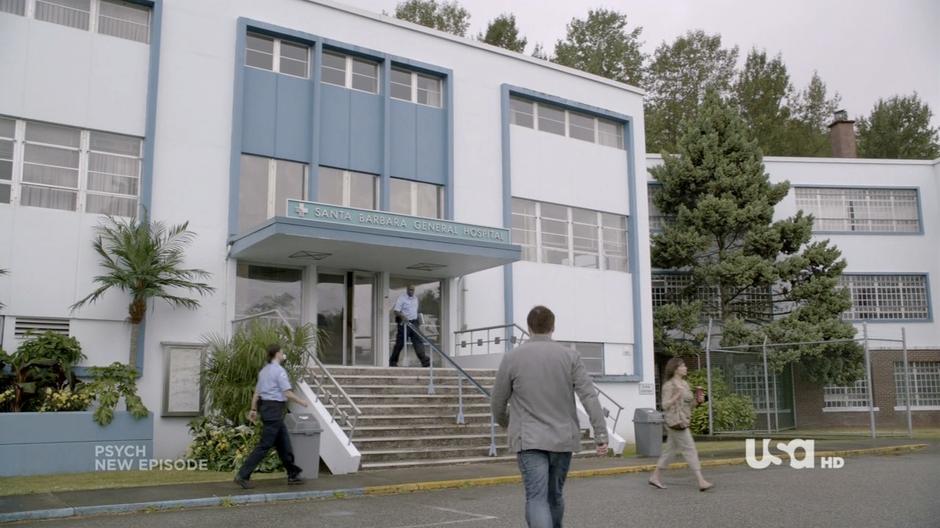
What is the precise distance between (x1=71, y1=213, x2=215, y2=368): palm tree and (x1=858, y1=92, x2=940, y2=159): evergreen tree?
35.4 m

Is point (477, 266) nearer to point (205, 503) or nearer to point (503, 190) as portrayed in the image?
point (503, 190)

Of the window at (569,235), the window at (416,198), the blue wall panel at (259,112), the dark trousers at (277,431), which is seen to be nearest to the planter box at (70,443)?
the dark trousers at (277,431)

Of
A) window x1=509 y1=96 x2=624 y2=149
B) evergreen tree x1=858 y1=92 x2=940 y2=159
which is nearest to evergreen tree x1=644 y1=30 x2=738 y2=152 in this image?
evergreen tree x1=858 y1=92 x2=940 y2=159

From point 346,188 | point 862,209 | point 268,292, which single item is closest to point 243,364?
point 268,292

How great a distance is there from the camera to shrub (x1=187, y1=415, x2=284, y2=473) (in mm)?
12969

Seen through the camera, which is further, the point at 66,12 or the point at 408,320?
the point at 408,320

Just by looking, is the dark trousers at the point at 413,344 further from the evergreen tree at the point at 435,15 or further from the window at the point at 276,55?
the evergreen tree at the point at 435,15

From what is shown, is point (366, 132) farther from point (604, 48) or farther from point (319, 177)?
point (604, 48)

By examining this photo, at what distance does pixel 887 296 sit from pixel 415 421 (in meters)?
20.8

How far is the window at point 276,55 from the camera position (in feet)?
59.1

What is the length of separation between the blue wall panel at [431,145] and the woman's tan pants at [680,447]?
10.3 m

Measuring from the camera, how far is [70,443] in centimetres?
1302

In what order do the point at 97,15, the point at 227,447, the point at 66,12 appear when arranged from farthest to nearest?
the point at 97,15 < the point at 66,12 < the point at 227,447

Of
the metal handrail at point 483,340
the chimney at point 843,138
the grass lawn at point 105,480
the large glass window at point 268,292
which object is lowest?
the grass lawn at point 105,480
